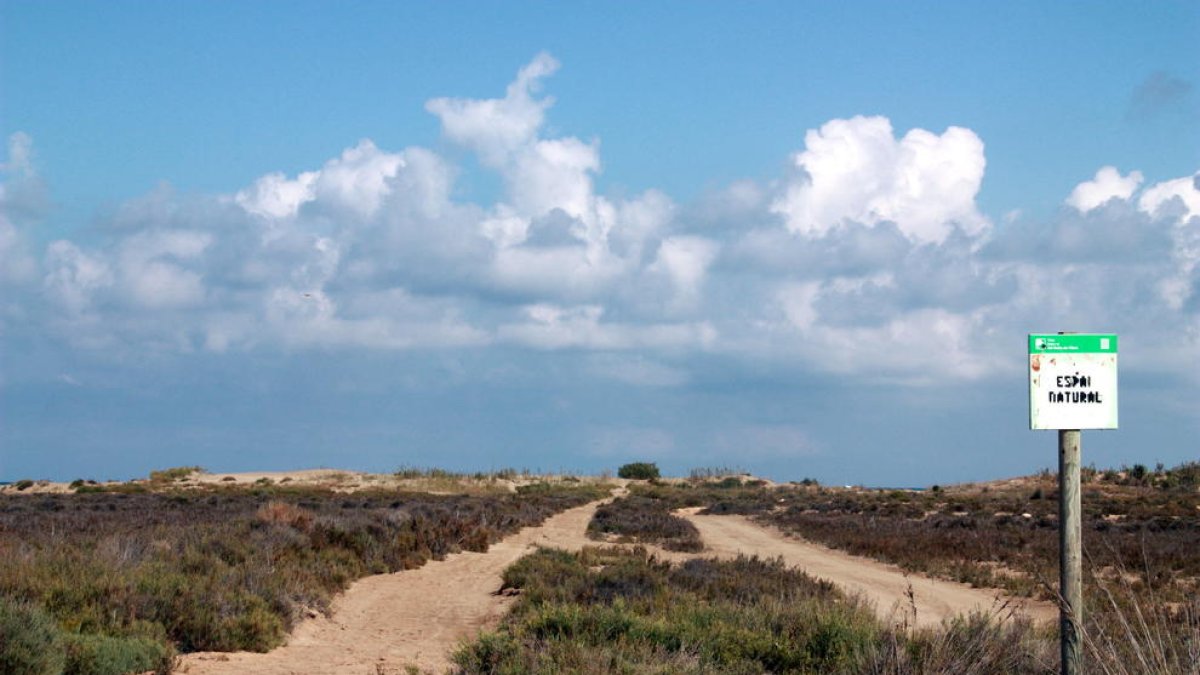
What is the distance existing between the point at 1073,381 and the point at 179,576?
481 inches

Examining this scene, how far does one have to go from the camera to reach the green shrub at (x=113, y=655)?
10.5 meters

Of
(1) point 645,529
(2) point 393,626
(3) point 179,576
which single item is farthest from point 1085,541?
(3) point 179,576

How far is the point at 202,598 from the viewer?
13.6 m

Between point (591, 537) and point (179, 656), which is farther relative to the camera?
point (591, 537)

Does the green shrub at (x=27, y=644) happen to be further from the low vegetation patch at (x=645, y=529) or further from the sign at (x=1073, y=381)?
the low vegetation patch at (x=645, y=529)

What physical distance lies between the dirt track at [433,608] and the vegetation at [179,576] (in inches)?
18.7

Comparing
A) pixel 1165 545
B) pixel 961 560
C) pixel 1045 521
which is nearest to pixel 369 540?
pixel 961 560

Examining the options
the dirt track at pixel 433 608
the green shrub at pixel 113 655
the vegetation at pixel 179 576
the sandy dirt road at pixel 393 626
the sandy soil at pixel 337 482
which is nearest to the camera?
the green shrub at pixel 113 655

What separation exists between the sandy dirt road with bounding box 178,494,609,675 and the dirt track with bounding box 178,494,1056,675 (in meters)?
0.01

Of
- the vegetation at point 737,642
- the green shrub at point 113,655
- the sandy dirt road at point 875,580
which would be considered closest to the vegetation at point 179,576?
the green shrub at point 113,655

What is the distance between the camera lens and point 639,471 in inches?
3962

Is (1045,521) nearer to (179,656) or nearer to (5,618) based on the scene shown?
(179,656)

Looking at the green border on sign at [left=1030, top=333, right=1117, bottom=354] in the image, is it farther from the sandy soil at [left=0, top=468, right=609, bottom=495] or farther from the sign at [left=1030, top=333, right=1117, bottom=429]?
the sandy soil at [left=0, top=468, right=609, bottom=495]

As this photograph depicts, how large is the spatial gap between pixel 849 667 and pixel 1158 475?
60.1 meters
